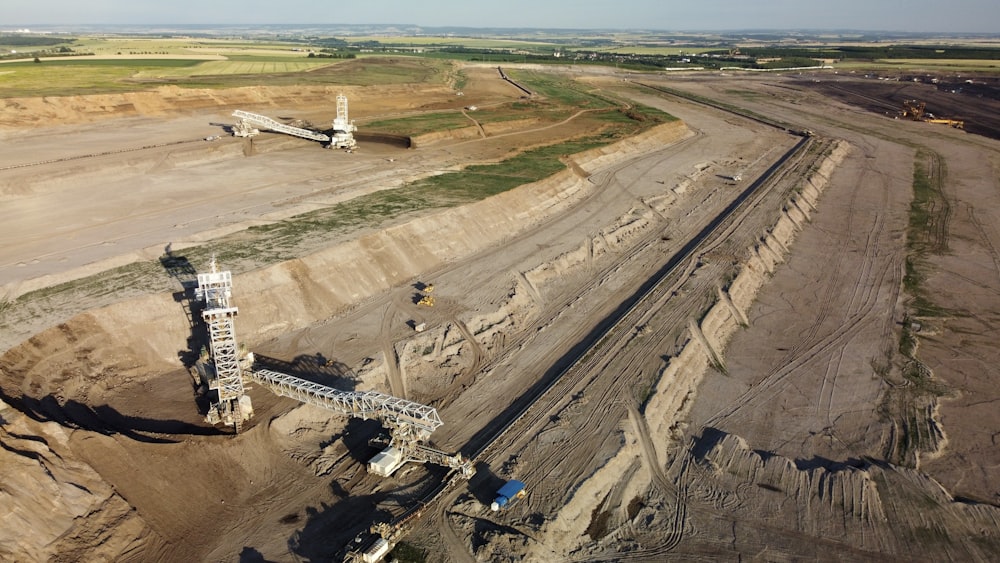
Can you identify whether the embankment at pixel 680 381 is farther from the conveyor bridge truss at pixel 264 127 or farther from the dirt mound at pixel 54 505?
the conveyor bridge truss at pixel 264 127

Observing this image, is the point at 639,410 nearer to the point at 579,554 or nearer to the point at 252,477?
the point at 579,554

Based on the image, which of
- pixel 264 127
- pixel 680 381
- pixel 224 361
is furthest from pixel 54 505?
pixel 264 127

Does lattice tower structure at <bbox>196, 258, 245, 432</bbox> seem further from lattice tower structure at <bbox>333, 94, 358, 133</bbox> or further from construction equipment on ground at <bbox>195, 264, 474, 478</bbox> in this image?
lattice tower structure at <bbox>333, 94, 358, 133</bbox>

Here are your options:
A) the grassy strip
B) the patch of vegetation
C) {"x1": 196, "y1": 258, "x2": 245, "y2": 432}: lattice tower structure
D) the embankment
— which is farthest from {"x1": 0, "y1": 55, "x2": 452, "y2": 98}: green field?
the grassy strip

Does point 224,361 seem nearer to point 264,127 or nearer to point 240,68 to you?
point 264,127

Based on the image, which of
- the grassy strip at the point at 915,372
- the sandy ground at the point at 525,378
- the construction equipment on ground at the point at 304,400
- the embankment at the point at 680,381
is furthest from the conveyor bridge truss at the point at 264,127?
the grassy strip at the point at 915,372

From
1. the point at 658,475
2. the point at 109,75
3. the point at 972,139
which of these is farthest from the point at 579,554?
the point at 109,75
